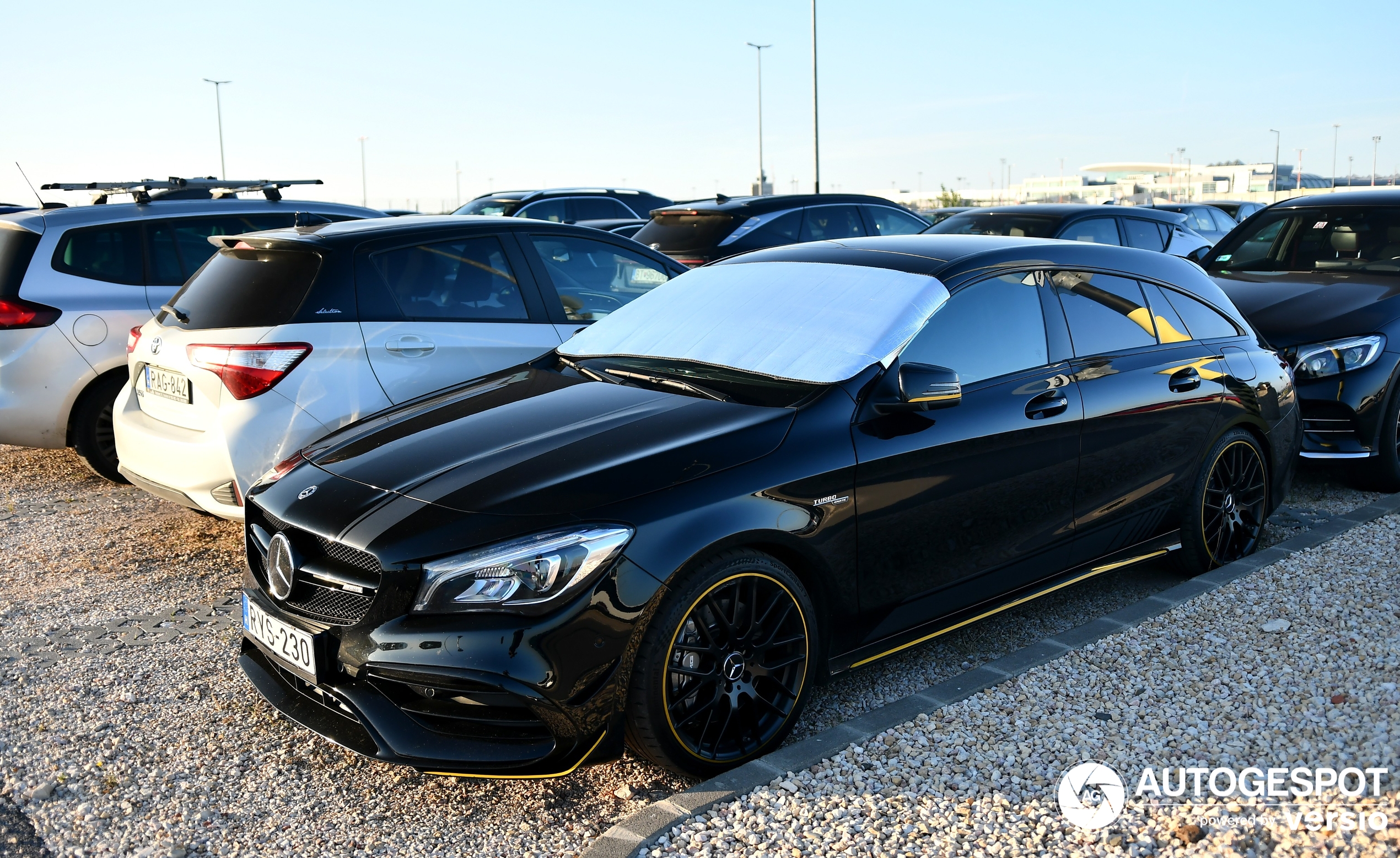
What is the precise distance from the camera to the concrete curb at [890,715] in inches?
120

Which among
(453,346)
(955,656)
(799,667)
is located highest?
(453,346)

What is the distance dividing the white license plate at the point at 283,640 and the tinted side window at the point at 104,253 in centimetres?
404

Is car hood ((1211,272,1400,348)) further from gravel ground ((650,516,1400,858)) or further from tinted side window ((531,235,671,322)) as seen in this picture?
tinted side window ((531,235,671,322))

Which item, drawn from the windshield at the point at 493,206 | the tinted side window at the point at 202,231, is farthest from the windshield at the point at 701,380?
the windshield at the point at 493,206

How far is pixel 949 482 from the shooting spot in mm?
3934

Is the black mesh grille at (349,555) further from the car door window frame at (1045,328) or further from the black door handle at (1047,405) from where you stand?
the black door handle at (1047,405)

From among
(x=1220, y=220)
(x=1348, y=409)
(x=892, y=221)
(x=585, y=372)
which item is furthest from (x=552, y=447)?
(x=1220, y=220)

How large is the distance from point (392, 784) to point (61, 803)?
0.95 metres

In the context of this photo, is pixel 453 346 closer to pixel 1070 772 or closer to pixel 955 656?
pixel 955 656

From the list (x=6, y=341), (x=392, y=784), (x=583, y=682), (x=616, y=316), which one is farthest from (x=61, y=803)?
(x=6, y=341)

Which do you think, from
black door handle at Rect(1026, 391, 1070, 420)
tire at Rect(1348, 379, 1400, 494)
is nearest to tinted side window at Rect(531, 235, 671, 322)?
black door handle at Rect(1026, 391, 1070, 420)

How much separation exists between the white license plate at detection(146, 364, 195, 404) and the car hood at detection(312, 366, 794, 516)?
145cm

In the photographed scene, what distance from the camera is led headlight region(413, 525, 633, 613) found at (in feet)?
10.1

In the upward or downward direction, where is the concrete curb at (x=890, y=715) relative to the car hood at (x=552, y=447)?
downward
